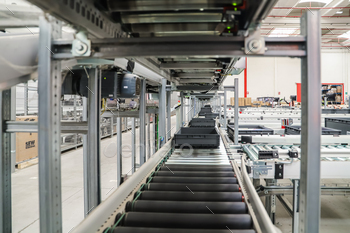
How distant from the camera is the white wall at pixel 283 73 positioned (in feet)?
57.9

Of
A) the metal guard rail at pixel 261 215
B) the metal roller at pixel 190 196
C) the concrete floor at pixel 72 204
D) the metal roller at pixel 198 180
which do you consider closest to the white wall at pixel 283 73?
the concrete floor at pixel 72 204

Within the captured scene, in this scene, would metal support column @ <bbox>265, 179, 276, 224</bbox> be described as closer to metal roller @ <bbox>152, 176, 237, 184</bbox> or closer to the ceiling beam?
metal roller @ <bbox>152, 176, 237, 184</bbox>

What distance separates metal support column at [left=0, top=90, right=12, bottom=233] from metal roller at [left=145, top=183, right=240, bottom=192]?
139 cm

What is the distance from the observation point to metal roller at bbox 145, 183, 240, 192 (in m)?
2.15

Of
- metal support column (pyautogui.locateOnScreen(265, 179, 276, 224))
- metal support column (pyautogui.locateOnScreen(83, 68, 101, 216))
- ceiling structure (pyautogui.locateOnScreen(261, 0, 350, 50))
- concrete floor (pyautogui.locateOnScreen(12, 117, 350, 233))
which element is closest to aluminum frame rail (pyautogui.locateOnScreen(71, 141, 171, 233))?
metal support column (pyautogui.locateOnScreen(83, 68, 101, 216))

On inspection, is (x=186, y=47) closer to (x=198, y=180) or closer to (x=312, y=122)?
(x=312, y=122)

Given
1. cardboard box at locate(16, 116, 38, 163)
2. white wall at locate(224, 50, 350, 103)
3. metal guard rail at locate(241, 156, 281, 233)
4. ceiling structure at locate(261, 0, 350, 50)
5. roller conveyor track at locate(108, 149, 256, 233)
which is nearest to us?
metal guard rail at locate(241, 156, 281, 233)

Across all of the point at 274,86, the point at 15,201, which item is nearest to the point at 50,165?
the point at 15,201

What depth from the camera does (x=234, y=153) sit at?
3.29 meters

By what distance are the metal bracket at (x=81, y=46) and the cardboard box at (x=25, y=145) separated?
5475 millimetres

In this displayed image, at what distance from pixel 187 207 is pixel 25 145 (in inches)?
218

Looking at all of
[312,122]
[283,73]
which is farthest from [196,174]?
[283,73]

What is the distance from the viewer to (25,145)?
5.75 meters

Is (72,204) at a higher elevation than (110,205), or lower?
lower
